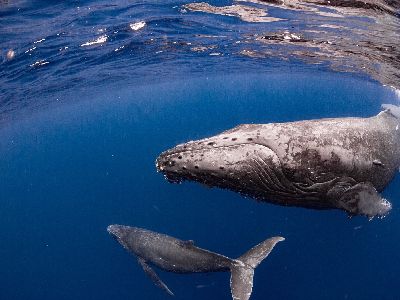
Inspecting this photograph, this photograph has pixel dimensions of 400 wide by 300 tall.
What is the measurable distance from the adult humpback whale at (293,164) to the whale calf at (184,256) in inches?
132

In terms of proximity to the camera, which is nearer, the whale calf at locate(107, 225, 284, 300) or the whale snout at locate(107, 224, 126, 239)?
the whale calf at locate(107, 225, 284, 300)

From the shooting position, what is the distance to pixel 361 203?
21.0 feet

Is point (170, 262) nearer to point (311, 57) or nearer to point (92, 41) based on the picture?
point (92, 41)

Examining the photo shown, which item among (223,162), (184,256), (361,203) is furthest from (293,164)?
(184,256)

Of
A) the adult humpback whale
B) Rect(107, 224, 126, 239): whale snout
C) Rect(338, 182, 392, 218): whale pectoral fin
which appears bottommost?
Rect(107, 224, 126, 239): whale snout

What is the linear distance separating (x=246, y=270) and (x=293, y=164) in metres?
4.40

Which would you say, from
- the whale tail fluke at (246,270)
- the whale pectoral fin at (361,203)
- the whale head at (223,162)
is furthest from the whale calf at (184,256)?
the whale head at (223,162)

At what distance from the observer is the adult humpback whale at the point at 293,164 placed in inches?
230

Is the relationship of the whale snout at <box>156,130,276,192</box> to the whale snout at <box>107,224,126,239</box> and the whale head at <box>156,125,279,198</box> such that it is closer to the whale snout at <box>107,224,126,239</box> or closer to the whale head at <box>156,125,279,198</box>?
the whale head at <box>156,125,279,198</box>

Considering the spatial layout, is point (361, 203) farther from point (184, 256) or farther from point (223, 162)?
point (184, 256)

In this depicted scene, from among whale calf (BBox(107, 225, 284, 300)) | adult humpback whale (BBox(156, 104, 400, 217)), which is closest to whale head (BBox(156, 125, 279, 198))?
adult humpback whale (BBox(156, 104, 400, 217))

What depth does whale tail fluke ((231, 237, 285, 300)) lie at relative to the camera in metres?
8.45

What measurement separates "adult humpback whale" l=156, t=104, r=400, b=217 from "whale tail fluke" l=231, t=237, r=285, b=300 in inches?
115

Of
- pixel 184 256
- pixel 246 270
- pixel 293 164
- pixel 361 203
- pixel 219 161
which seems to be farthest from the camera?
pixel 184 256
